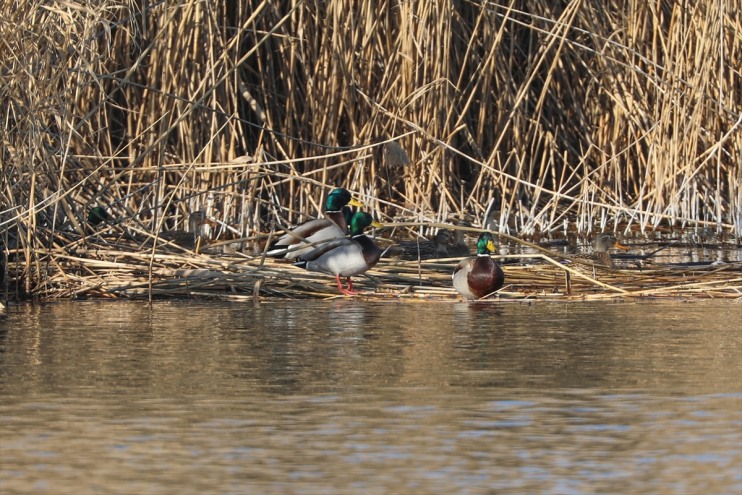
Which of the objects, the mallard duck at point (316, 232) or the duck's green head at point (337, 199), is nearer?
the mallard duck at point (316, 232)

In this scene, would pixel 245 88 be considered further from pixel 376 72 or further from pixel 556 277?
pixel 556 277

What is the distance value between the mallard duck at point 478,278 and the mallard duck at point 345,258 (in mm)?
653

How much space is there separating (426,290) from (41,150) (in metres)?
2.17

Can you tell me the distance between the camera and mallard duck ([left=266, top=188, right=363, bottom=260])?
8.63m

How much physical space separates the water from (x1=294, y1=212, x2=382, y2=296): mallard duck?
3.71ft

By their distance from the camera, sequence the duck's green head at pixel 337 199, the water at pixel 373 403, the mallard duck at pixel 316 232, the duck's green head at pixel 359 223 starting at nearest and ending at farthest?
the water at pixel 373 403 → the mallard duck at pixel 316 232 → the duck's green head at pixel 359 223 → the duck's green head at pixel 337 199

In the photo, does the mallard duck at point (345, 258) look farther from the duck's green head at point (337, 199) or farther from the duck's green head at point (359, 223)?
the duck's green head at point (337, 199)

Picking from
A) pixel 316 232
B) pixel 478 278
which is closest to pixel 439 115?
pixel 316 232

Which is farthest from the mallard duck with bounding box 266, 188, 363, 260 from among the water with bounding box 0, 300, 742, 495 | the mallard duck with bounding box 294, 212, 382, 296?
the water with bounding box 0, 300, 742, 495

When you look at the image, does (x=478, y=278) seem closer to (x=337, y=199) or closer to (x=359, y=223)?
(x=359, y=223)

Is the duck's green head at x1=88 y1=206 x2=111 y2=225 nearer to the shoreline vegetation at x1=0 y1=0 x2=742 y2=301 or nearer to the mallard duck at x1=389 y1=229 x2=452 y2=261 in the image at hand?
the shoreline vegetation at x1=0 y1=0 x2=742 y2=301

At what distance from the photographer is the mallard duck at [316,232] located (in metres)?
8.63

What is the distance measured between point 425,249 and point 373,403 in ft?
18.0

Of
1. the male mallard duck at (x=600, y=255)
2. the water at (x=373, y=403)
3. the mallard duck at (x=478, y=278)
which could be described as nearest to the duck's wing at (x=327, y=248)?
the mallard duck at (x=478, y=278)
